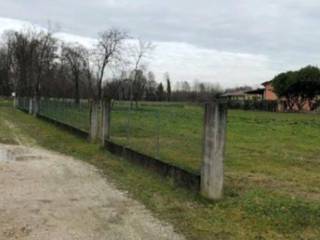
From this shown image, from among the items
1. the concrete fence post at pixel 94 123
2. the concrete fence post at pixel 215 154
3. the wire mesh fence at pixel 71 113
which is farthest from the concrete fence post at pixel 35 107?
the concrete fence post at pixel 215 154

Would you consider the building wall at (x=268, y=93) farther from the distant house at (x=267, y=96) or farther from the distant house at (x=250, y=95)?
the distant house at (x=250, y=95)

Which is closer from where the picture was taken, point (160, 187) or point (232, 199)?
point (232, 199)

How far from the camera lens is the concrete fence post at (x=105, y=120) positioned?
53.2ft

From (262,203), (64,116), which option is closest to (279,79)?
(64,116)

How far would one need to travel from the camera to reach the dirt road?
634 centimetres

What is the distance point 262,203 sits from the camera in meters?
7.82

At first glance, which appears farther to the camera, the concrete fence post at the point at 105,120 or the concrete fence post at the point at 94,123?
the concrete fence post at the point at 94,123

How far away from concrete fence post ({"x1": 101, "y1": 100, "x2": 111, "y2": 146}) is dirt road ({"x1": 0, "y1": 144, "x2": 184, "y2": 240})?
4350 millimetres

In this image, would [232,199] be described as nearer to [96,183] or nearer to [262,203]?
[262,203]

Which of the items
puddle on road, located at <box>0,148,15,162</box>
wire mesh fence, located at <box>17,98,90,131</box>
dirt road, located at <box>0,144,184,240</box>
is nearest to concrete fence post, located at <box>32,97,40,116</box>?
wire mesh fence, located at <box>17,98,90,131</box>

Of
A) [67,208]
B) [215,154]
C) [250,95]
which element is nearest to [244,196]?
[215,154]

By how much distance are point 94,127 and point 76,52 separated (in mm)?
54040

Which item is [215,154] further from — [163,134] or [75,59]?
[75,59]

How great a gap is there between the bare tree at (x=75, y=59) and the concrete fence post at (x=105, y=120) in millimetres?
49289
